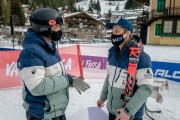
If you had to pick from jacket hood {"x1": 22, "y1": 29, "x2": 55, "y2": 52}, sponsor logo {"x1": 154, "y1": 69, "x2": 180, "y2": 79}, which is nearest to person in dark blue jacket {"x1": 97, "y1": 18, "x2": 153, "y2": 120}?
jacket hood {"x1": 22, "y1": 29, "x2": 55, "y2": 52}

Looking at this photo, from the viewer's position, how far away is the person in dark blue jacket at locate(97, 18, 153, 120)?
7.47 ft

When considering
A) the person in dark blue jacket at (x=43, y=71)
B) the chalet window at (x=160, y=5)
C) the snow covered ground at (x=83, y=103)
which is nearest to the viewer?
the person in dark blue jacket at (x=43, y=71)

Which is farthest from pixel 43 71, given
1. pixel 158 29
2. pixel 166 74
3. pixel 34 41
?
pixel 158 29

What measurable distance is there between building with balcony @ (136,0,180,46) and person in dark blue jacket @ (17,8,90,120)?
27.3 meters

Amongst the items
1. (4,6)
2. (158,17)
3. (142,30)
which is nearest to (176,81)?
(158,17)

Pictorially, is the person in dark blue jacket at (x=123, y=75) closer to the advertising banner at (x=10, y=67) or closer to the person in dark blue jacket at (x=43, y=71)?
the person in dark blue jacket at (x=43, y=71)

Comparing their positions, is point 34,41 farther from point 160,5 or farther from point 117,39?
point 160,5

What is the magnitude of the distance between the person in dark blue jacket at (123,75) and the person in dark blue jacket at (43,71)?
450 mm

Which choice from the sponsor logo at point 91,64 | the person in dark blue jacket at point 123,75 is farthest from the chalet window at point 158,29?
the person in dark blue jacket at point 123,75

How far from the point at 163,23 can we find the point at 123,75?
90.3 feet

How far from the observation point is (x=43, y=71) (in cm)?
209

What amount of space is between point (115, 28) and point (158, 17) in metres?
27.6

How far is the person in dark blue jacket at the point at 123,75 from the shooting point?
2277mm

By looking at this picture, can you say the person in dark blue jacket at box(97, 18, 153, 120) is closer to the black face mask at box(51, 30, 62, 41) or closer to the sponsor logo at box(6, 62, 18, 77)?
the black face mask at box(51, 30, 62, 41)
